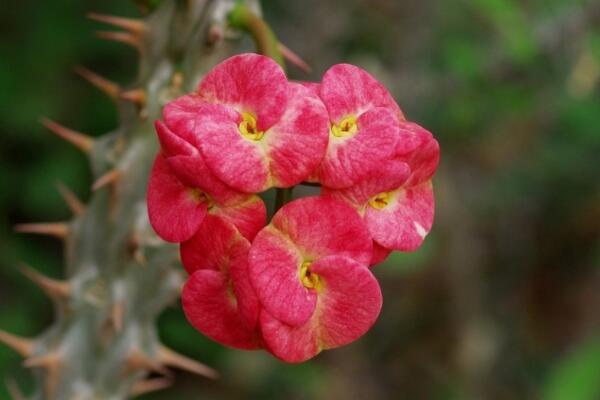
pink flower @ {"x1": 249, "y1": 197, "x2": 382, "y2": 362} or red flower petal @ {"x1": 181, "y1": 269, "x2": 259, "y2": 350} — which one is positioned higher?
pink flower @ {"x1": 249, "y1": 197, "x2": 382, "y2": 362}

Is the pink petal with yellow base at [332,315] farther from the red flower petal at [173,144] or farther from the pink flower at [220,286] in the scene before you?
the red flower petal at [173,144]

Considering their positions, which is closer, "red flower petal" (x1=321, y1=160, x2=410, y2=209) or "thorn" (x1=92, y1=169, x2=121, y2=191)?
"red flower petal" (x1=321, y1=160, x2=410, y2=209)

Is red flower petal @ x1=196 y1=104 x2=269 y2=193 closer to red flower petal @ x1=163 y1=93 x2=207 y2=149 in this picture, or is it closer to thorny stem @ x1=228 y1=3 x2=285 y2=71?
red flower petal @ x1=163 y1=93 x2=207 y2=149

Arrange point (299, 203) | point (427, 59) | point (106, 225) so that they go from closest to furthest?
1. point (299, 203)
2. point (106, 225)
3. point (427, 59)

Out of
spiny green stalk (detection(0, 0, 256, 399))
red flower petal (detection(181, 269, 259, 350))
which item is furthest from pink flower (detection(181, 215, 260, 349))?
spiny green stalk (detection(0, 0, 256, 399))

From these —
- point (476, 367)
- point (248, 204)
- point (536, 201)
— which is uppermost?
point (248, 204)

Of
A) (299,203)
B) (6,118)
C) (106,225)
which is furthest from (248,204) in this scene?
(6,118)

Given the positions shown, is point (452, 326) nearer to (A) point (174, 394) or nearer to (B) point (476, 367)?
(B) point (476, 367)
